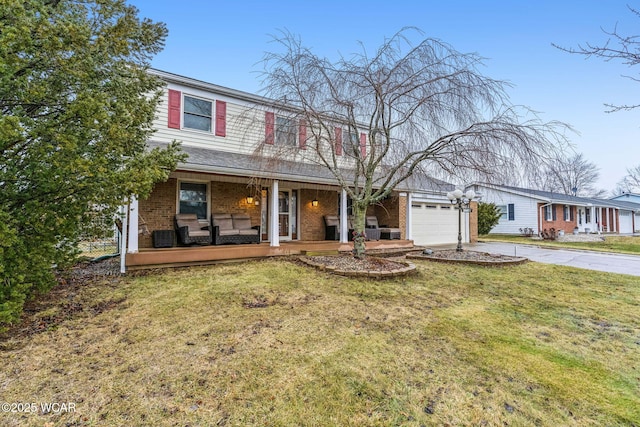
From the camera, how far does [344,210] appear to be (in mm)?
10422

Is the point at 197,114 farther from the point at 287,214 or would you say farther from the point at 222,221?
the point at 287,214

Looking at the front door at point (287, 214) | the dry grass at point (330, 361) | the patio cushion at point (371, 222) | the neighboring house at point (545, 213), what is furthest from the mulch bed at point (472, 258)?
the neighboring house at point (545, 213)

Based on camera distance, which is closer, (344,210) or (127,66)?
(127,66)

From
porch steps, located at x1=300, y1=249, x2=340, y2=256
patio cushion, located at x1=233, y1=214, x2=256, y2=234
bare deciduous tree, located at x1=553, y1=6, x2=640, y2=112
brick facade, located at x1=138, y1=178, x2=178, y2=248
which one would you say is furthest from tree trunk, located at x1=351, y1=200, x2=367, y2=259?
brick facade, located at x1=138, y1=178, x2=178, y2=248

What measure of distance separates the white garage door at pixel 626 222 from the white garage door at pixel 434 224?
27858 millimetres

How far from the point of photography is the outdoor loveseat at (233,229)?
890 cm

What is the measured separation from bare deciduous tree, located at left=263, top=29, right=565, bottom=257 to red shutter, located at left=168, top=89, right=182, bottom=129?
3.96 metres

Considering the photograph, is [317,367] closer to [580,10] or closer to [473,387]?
[473,387]

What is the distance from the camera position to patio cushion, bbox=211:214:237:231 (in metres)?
9.32

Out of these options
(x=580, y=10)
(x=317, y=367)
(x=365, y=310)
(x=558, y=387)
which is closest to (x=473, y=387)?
(x=558, y=387)

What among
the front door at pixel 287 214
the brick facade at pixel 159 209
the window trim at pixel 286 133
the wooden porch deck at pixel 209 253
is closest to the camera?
the wooden porch deck at pixel 209 253

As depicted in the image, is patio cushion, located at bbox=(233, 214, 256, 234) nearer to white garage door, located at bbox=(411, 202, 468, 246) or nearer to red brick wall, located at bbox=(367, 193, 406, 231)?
red brick wall, located at bbox=(367, 193, 406, 231)

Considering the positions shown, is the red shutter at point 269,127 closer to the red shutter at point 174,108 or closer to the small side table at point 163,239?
the red shutter at point 174,108

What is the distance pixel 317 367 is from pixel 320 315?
1.39 metres
